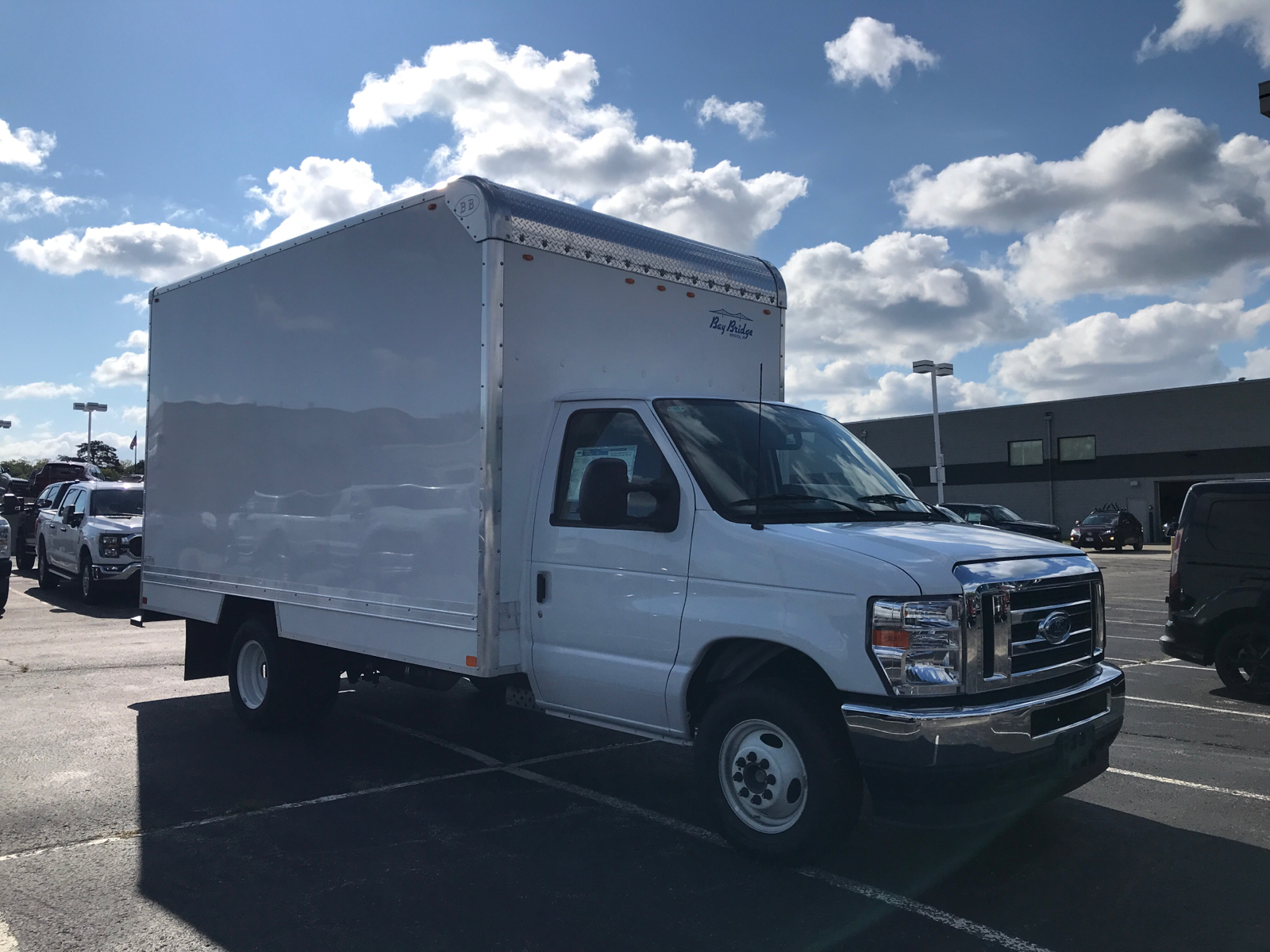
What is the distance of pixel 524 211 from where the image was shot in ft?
19.1

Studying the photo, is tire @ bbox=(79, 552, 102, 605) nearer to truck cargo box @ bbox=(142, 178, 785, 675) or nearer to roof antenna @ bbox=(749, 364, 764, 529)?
truck cargo box @ bbox=(142, 178, 785, 675)

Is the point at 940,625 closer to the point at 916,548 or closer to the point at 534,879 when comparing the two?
the point at 916,548

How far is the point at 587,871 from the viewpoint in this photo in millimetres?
4723

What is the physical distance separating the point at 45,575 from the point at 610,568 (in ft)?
59.8

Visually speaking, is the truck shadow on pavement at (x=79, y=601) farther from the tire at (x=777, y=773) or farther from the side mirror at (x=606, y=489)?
the tire at (x=777, y=773)

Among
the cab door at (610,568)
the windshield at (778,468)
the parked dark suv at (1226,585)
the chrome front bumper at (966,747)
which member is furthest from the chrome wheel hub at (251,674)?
the parked dark suv at (1226,585)

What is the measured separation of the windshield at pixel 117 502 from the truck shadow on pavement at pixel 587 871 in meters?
12.1

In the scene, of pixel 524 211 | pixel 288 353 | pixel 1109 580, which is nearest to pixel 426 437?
pixel 524 211

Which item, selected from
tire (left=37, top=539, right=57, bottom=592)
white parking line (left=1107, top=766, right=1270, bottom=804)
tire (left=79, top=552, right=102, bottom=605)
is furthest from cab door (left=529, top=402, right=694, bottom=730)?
tire (left=37, top=539, right=57, bottom=592)

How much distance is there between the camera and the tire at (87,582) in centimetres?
1644

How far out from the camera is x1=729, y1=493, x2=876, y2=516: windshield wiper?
5070mm

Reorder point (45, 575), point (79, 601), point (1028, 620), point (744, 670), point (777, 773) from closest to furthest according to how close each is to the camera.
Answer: point (1028, 620), point (777, 773), point (744, 670), point (79, 601), point (45, 575)

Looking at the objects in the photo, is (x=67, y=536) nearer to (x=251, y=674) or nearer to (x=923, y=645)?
(x=251, y=674)

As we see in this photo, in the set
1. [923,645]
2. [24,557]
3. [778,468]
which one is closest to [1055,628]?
[923,645]
